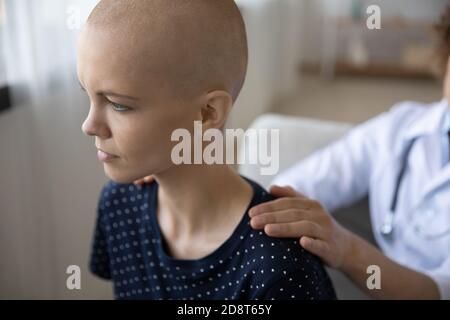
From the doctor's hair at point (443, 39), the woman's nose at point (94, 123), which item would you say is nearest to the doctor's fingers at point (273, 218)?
the woman's nose at point (94, 123)

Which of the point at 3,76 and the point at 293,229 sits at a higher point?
the point at 3,76

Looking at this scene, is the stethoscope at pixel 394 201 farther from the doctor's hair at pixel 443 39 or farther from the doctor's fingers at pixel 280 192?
the doctor's fingers at pixel 280 192

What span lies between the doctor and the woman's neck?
0.14 feet

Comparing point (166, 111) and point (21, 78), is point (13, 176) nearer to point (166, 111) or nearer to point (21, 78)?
point (21, 78)

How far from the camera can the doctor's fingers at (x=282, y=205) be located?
0.73 metres

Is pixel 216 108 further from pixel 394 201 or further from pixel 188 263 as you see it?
A: pixel 394 201

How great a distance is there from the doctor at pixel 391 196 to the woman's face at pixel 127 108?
176 mm

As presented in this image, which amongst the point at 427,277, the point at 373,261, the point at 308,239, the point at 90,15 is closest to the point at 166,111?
the point at 90,15

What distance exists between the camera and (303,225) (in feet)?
2.35

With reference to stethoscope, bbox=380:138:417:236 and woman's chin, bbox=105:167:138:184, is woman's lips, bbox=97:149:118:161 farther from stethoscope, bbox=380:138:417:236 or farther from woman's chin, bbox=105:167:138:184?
stethoscope, bbox=380:138:417:236

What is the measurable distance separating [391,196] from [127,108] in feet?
2.06

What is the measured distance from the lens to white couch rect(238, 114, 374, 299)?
1142 mm

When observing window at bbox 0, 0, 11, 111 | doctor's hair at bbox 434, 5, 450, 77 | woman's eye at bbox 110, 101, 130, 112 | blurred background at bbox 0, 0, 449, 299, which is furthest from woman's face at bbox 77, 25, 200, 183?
doctor's hair at bbox 434, 5, 450, 77

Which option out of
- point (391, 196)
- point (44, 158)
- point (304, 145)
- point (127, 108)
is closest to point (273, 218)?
point (127, 108)
